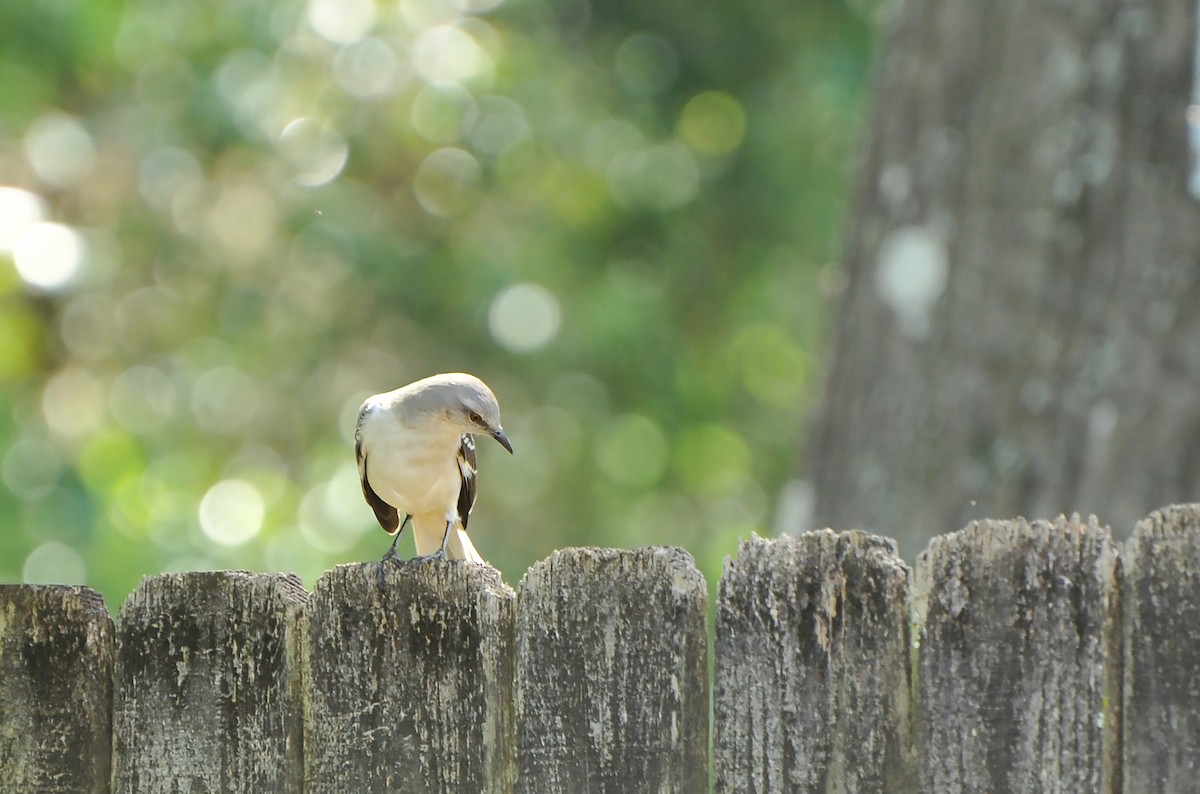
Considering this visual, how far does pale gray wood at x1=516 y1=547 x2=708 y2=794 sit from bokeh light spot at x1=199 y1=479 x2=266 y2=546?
4678mm

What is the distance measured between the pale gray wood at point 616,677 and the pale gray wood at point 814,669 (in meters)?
0.06

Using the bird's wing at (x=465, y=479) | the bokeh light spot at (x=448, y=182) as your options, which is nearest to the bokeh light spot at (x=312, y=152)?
the bokeh light spot at (x=448, y=182)

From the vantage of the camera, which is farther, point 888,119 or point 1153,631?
point 888,119

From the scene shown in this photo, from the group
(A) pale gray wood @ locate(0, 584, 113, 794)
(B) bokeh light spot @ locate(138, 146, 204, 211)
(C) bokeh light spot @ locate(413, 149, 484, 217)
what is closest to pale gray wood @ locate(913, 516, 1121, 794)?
(A) pale gray wood @ locate(0, 584, 113, 794)

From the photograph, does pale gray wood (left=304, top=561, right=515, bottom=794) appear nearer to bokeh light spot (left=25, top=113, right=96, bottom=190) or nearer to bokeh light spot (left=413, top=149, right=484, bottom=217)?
bokeh light spot (left=25, top=113, right=96, bottom=190)

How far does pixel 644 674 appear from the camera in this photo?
7.32ft

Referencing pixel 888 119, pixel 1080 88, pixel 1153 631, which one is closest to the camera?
pixel 1153 631

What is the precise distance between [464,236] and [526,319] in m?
1.08

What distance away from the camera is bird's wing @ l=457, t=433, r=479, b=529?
13.1ft

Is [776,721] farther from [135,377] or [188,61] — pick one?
[135,377]

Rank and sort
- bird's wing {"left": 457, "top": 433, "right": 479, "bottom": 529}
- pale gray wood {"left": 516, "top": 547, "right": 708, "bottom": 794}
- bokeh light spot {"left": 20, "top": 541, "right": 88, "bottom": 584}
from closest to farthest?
pale gray wood {"left": 516, "top": 547, "right": 708, "bottom": 794}
bird's wing {"left": 457, "top": 433, "right": 479, "bottom": 529}
bokeh light spot {"left": 20, "top": 541, "right": 88, "bottom": 584}

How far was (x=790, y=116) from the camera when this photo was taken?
396 inches

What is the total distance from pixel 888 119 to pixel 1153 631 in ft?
12.5

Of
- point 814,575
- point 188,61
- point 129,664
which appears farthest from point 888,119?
point 188,61
